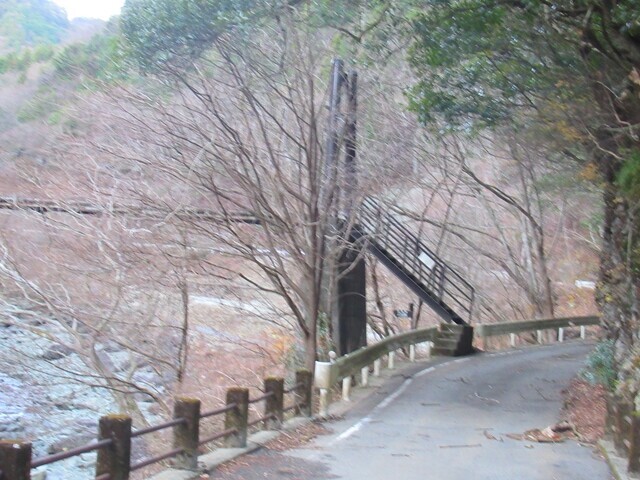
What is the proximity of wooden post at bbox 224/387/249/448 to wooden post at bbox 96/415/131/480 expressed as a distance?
3183mm

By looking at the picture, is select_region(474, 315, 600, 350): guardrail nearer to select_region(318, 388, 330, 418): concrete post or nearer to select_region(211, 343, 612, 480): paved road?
select_region(211, 343, 612, 480): paved road

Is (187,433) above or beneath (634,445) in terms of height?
above

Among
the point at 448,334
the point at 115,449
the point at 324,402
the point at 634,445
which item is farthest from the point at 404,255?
the point at 115,449

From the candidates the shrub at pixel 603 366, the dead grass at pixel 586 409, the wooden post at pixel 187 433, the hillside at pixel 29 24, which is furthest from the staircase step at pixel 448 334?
the hillside at pixel 29 24

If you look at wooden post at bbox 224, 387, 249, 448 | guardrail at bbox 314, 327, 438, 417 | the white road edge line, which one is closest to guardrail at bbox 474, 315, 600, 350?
guardrail at bbox 314, 327, 438, 417

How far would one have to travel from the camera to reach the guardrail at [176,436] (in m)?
5.63

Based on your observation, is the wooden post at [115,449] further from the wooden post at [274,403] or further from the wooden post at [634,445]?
the wooden post at [634,445]

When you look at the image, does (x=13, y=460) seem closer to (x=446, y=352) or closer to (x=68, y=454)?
(x=68, y=454)

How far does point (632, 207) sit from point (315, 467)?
8.47 meters

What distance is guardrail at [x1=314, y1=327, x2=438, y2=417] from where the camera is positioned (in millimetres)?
13961

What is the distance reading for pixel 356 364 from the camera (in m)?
16.1

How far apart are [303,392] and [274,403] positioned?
153cm

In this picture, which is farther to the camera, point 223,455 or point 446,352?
point 446,352

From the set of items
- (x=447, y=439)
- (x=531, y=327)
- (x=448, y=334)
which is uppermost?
(x=531, y=327)
